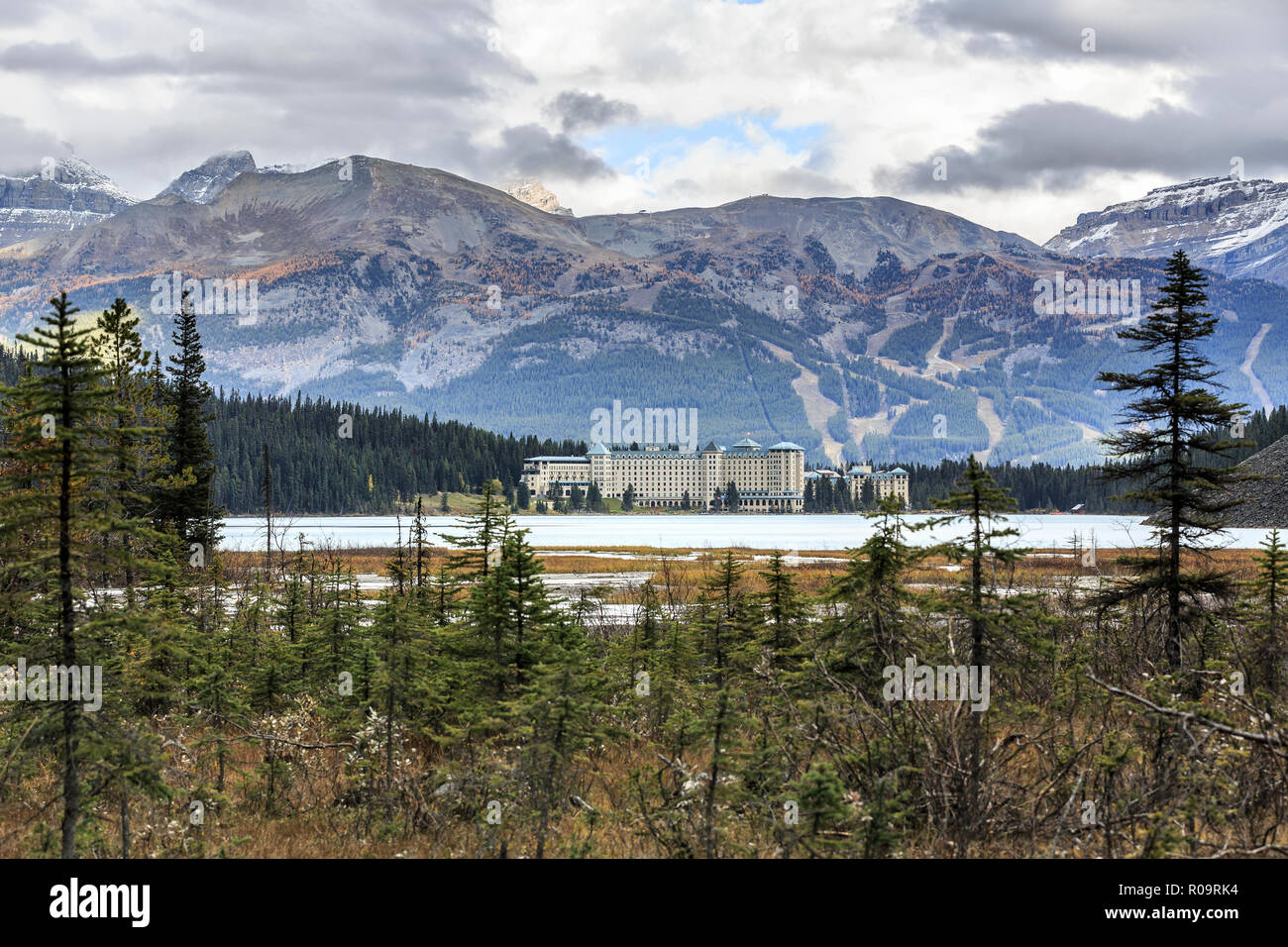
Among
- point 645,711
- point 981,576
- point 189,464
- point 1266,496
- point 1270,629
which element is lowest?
point 645,711

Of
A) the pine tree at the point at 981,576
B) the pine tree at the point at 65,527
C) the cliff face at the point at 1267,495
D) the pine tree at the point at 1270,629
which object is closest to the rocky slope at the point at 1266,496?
the cliff face at the point at 1267,495

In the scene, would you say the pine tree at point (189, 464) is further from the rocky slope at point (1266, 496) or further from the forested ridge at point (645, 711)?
the rocky slope at point (1266, 496)

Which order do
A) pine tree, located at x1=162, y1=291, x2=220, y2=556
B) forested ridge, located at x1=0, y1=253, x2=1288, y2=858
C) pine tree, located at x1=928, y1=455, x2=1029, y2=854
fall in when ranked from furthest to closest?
pine tree, located at x1=162, y1=291, x2=220, y2=556 → pine tree, located at x1=928, y1=455, x2=1029, y2=854 → forested ridge, located at x1=0, y1=253, x2=1288, y2=858

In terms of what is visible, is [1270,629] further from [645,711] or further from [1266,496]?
[1266,496]

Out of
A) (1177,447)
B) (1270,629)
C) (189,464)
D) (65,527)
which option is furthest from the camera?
(189,464)

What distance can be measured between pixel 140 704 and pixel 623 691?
889 cm

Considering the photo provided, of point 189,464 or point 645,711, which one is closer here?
point 645,711

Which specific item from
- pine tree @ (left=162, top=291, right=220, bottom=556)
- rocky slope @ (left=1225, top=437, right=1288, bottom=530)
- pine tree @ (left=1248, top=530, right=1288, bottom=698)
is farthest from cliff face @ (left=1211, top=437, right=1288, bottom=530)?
pine tree @ (left=162, top=291, right=220, bottom=556)

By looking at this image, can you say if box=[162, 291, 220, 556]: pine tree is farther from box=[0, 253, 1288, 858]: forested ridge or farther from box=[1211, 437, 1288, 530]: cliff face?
box=[1211, 437, 1288, 530]: cliff face

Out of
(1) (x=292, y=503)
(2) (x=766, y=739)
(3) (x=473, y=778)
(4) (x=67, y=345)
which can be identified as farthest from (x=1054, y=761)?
(1) (x=292, y=503)

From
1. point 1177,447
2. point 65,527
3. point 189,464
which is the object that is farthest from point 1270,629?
point 189,464

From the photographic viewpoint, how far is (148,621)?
871 centimetres

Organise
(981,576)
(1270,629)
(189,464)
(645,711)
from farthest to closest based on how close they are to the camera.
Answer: (189,464)
(645,711)
(1270,629)
(981,576)

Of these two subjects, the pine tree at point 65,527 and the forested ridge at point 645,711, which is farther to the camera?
the forested ridge at point 645,711
